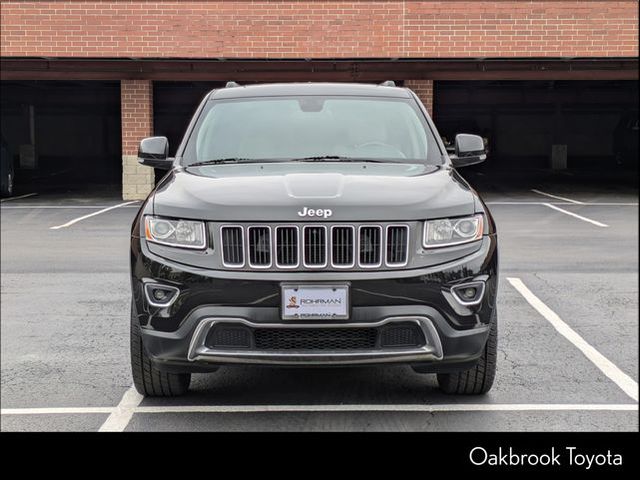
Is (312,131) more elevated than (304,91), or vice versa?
(304,91)

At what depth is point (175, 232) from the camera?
475cm

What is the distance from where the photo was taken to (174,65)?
20.9 meters

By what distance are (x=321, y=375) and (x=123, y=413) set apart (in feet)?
4.36

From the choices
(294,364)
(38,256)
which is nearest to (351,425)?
(294,364)

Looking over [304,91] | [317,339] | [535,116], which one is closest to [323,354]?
[317,339]

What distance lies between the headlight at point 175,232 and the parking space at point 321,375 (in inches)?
38.0

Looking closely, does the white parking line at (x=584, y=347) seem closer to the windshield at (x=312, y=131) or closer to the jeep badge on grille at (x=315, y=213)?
the windshield at (x=312, y=131)

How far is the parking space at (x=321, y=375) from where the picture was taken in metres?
4.98

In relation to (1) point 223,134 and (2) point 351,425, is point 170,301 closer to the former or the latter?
(2) point 351,425

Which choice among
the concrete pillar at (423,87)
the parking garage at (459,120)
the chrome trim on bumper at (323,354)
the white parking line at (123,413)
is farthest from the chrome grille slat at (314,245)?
the parking garage at (459,120)

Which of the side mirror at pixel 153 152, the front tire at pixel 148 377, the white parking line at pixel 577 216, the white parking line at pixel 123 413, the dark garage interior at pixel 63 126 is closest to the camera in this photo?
the white parking line at pixel 123 413

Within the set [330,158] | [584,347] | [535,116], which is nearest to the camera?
[330,158]

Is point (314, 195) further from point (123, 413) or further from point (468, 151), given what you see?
point (468, 151)

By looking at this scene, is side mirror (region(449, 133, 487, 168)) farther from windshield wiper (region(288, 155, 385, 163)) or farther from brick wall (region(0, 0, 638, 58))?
brick wall (region(0, 0, 638, 58))
